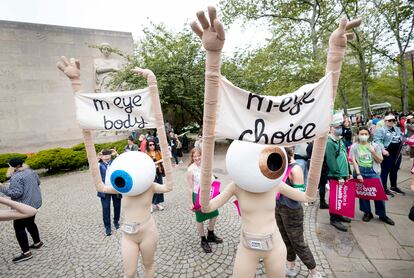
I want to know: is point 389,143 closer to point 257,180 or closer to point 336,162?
point 336,162

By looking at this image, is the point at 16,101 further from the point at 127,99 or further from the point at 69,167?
the point at 127,99

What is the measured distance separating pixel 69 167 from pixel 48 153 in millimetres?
1080

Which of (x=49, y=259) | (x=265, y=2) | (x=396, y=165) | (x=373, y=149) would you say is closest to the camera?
Result: (x=49, y=259)

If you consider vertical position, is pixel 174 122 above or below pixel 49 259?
above

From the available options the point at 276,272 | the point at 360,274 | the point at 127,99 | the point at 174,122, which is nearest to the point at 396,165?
the point at 360,274

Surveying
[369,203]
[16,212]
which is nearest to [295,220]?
[369,203]

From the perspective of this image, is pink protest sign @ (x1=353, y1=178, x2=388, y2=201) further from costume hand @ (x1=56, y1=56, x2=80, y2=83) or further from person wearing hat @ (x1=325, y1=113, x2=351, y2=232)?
costume hand @ (x1=56, y1=56, x2=80, y2=83)

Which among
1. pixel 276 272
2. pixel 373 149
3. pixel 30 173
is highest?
pixel 373 149

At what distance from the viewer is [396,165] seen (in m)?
5.77

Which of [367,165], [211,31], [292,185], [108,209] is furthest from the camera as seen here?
[108,209]

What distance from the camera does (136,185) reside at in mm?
2676

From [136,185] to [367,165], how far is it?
4.34 metres

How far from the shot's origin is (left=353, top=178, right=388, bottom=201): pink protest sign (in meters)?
4.11

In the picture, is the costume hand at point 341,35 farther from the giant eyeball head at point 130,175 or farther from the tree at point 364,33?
the tree at point 364,33
